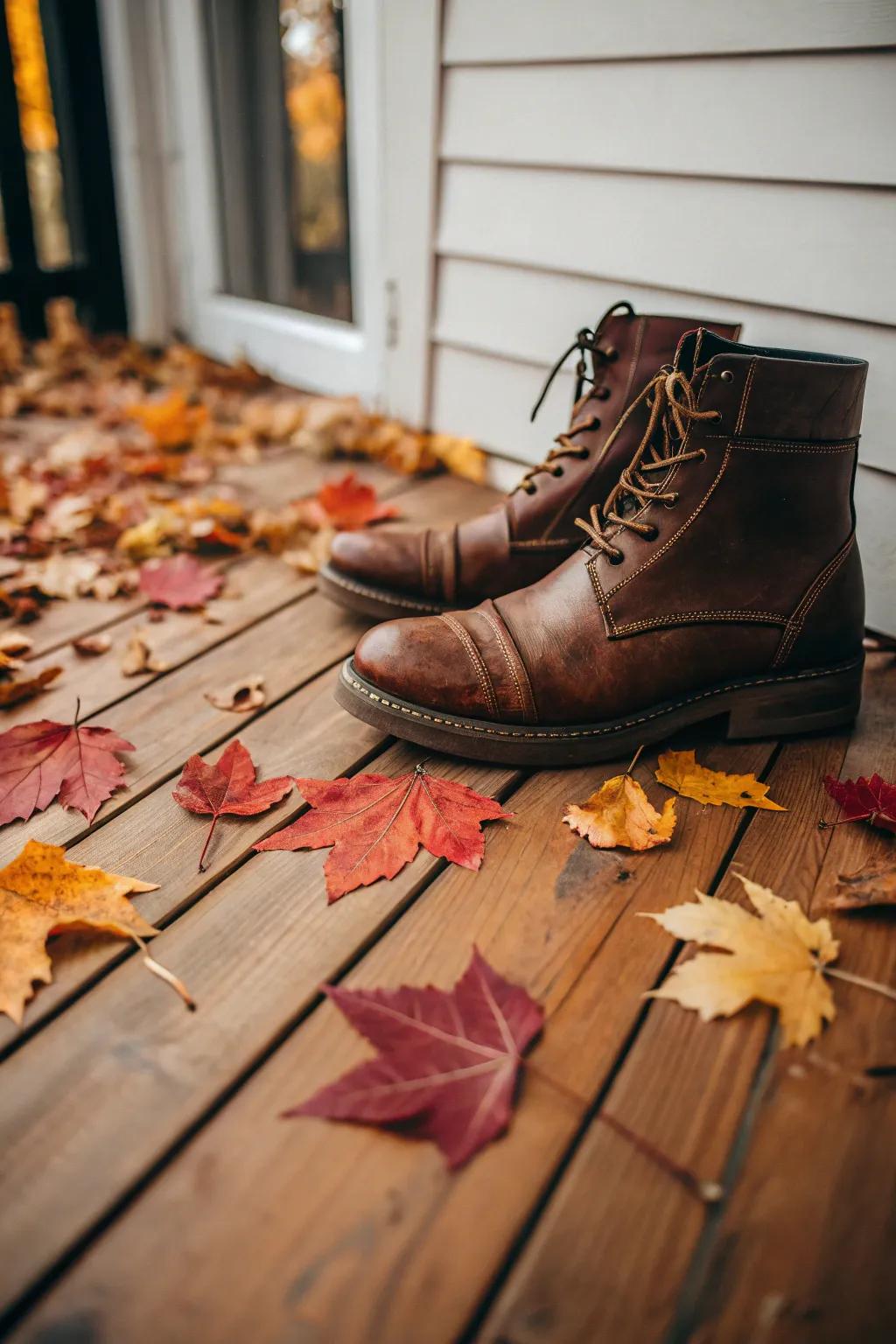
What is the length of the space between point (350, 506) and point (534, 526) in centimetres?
53

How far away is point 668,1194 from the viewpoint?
61 cm

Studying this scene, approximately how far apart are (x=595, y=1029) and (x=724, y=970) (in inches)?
4.8

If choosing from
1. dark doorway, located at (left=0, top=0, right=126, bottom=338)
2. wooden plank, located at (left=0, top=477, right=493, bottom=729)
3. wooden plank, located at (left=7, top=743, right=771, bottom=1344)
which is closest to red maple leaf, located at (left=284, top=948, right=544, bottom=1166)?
wooden plank, located at (left=7, top=743, right=771, bottom=1344)

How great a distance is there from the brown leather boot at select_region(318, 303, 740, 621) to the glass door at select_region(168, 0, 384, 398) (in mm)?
916

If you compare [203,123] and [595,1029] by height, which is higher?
[203,123]

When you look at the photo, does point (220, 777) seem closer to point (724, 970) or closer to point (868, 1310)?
point (724, 970)

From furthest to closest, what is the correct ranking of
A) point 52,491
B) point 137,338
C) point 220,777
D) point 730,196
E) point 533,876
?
point 137,338 → point 52,491 → point 730,196 → point 220,777 → point 533,876

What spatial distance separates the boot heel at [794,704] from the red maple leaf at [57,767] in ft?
2.32

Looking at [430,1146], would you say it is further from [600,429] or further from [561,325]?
[561,325]

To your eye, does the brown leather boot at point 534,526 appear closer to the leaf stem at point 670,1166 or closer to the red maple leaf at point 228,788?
the red maple leaf at point 228,788

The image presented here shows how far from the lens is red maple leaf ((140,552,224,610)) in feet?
4.55

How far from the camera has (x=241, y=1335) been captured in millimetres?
536

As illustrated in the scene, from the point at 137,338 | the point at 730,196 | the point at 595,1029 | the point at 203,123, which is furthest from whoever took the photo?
the point at 137,338

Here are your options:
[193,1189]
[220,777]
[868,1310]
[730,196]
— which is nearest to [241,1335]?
[193,1189]
